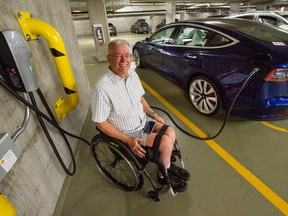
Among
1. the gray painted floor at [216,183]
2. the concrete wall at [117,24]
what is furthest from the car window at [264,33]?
the concrete wall at [117,24]

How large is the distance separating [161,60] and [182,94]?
0.81 metres

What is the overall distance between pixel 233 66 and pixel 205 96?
0.62 meters

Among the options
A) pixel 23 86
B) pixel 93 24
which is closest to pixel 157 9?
pixel 93 24

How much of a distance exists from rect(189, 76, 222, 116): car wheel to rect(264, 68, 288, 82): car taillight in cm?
62

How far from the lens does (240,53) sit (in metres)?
1.88

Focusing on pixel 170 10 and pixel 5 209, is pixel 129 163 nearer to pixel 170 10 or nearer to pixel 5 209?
pixel 5 209

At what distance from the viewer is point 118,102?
125cm

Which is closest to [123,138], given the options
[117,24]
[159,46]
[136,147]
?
[136,147]

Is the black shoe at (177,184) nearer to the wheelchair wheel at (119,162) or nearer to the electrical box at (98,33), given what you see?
the wheelchair wheel at (119,162)

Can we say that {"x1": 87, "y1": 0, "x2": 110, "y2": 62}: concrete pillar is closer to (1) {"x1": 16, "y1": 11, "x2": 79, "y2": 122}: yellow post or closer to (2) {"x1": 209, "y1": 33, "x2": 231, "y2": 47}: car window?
(2) {"x1": 209, "y1": 33, "x2": 231, "y2": 47}: car window

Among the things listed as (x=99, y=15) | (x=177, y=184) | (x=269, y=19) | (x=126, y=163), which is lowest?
(x=177, y=184)

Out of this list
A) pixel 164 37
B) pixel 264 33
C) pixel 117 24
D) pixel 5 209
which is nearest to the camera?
pixel 5 209

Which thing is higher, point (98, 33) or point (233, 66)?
point (98, 33)

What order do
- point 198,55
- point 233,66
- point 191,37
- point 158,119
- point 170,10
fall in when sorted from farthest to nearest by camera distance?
1. point 170,10
2. point 191,37
3. point 198,55
4. point 233,66
5. point 158,119
